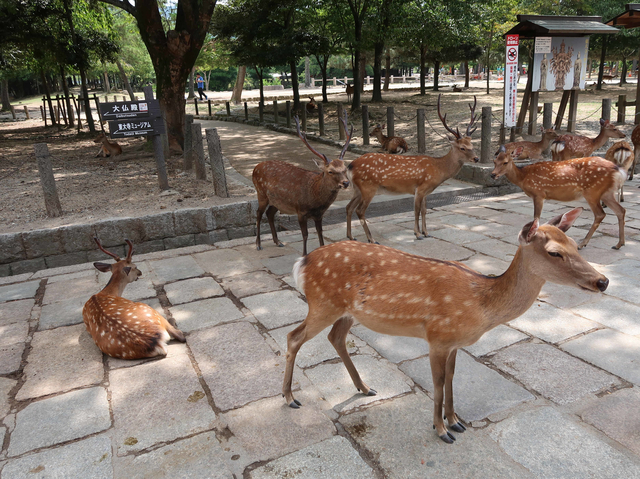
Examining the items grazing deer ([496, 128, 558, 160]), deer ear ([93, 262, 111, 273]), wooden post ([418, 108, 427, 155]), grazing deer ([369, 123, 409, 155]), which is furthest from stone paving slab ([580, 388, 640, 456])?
grazing deer ([369, 123, 409, 155])

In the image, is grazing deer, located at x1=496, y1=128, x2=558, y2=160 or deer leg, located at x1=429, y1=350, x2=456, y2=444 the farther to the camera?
grazing deer, located at x1=496, y1=128, x2=558, y2=160

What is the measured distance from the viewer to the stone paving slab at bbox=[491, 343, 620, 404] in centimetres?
281

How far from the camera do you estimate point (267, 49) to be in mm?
16344

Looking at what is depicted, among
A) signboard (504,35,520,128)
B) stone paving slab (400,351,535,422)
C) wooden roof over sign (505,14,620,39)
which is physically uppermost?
wooden roof over sign (505,14,620,39)

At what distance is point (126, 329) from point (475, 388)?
2.38 meters

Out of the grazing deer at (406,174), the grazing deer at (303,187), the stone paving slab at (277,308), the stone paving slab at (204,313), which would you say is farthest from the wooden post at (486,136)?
the stone paving slab at (204,313)

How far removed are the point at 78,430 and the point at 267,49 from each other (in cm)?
1564

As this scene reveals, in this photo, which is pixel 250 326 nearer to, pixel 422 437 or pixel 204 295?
pixel 204 295

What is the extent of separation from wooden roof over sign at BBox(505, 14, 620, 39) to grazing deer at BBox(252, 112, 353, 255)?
6.55m

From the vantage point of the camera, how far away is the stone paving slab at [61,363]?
311cm

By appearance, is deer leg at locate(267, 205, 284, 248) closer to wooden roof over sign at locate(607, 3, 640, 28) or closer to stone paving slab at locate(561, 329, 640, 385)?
stone paving slab at locate(561, 329, 640, 385)

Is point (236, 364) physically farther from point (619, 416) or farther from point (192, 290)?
point (619, 416)

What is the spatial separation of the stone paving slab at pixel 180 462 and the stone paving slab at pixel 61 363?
93 cm

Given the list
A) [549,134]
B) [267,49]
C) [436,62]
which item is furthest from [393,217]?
[436,62]
